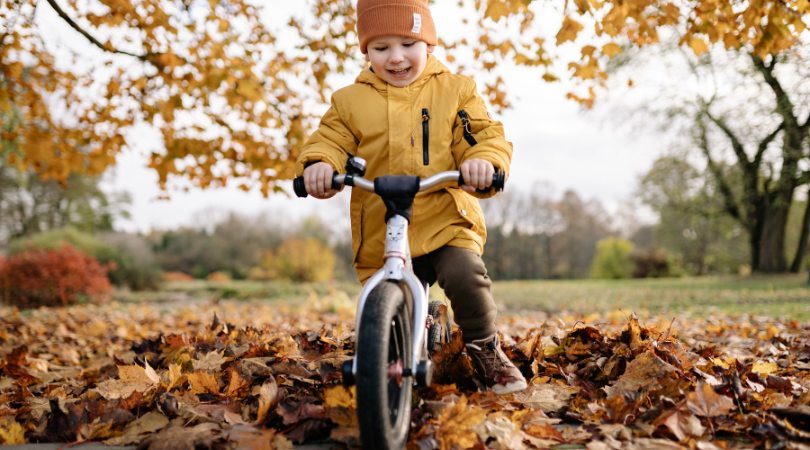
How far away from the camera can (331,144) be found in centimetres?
208

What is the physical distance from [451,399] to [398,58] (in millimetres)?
1342

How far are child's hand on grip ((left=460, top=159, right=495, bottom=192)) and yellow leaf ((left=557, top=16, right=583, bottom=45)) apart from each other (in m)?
2.16

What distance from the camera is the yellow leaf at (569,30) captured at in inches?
131

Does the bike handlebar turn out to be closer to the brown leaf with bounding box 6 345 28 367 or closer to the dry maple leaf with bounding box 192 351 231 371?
the dry maple leaf with bounding box 192 351 231 371

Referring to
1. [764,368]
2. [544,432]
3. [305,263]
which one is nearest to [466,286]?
[544,432]

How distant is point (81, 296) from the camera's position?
37.4 feet

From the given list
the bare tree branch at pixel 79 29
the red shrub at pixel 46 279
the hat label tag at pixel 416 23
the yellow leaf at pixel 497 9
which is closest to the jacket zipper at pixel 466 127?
the hat label tag at pixel 416 23

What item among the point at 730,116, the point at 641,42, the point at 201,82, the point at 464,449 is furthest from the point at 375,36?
the point at 730,116

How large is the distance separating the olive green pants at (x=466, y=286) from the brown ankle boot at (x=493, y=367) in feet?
0.13

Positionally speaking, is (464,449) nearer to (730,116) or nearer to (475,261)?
(475,261)

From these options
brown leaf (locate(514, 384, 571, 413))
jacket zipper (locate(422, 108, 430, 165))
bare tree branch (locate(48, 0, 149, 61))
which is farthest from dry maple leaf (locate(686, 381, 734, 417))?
bare tree branch (locate(48, 0, 149, 61))

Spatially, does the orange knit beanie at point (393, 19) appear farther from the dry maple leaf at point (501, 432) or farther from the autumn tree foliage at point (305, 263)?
the autumn tree foliage at point (305, 263)

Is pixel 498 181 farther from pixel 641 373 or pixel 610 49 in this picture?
pixel 610 49

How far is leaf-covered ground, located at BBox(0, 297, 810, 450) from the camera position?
5.34ft
